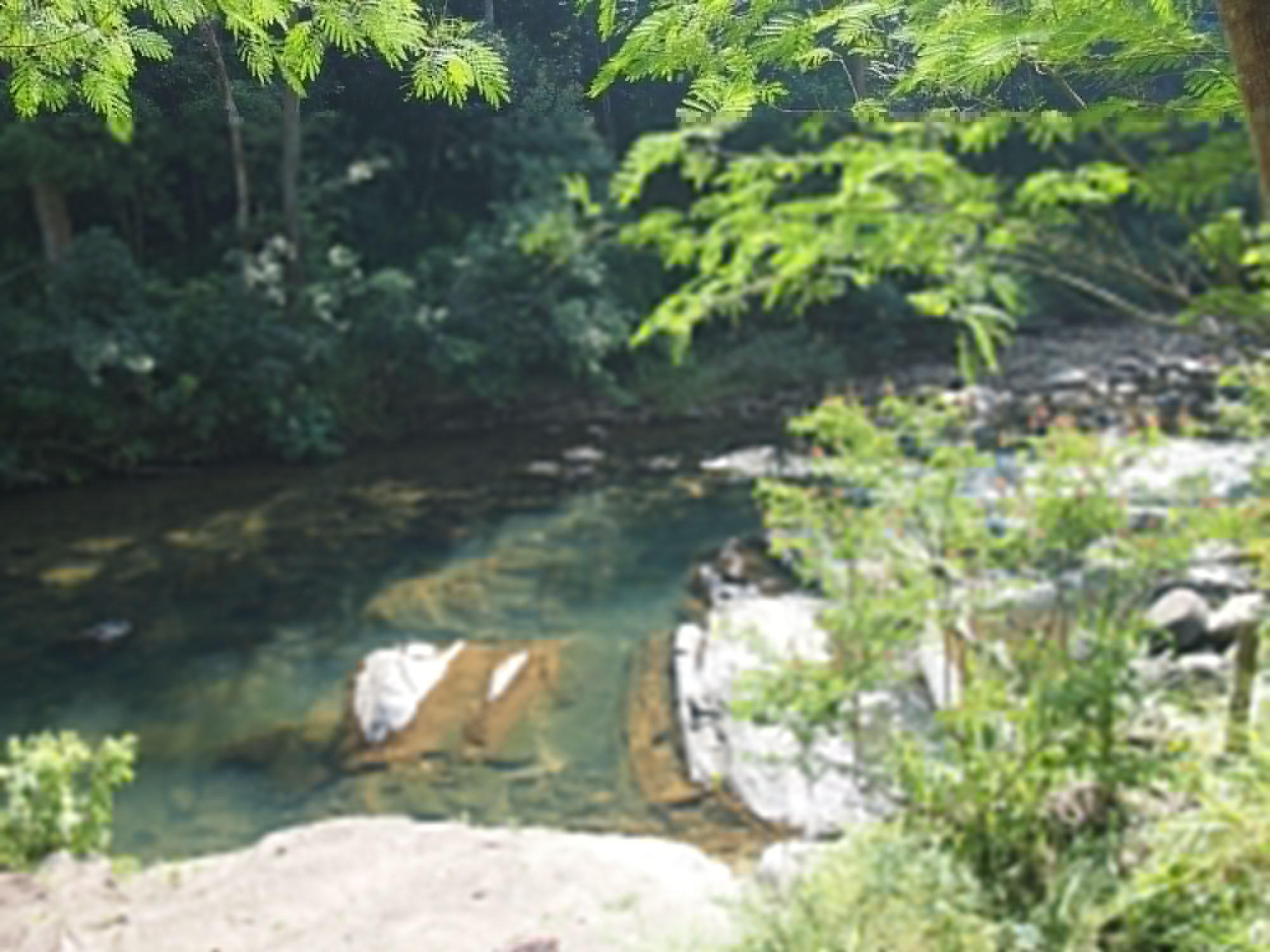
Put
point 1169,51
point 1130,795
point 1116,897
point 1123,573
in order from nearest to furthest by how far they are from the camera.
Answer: point 1169,51 → point 1116,897 → point 1130,795 → point 1123,573

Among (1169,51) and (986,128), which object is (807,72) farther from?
(986,128)

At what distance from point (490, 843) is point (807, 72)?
3.90m

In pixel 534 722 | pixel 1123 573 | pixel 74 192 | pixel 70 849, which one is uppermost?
pixel 74 192

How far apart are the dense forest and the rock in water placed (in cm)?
238

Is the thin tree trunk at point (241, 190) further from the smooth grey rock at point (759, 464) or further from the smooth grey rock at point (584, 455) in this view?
the smooth grey rock at point (759, 464)

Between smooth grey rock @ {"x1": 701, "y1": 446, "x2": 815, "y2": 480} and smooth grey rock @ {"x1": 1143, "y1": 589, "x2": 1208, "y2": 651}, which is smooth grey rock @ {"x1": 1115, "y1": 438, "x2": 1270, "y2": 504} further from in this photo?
smooth grey rock @ {"x1": 701, "y1": 446, "x2": 815, "y2": 480}

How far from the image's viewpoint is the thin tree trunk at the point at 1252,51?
1.20 meters

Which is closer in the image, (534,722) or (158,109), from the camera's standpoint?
(158,109)

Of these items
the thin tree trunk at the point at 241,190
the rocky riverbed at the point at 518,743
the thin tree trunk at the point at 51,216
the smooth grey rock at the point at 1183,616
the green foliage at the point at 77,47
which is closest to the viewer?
the green foliage at the point at 77,47

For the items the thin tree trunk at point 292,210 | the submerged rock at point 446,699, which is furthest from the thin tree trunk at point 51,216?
the submerged rock at point 446,699

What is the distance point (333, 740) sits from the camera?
618 centimetres

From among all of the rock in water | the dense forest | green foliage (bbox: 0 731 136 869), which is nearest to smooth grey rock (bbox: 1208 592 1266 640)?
the dense forest

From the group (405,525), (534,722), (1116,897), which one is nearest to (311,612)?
(405,525)

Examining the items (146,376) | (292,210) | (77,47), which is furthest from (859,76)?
(292,210)
